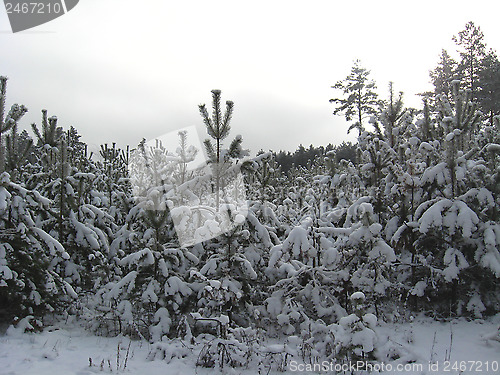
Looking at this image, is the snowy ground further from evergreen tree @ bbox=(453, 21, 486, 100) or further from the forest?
evergreen tree @ bbox=(453, 21, 486, 100)

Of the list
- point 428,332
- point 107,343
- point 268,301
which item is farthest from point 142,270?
point 428,332

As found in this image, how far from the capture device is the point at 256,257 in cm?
714

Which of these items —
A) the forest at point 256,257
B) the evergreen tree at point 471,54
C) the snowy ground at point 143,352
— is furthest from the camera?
the evergreen tree at point 471,54

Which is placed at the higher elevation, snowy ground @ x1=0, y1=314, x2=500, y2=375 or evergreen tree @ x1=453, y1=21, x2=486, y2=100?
evergreen tree @ x1=453, y1=21, x2=486, y2=100

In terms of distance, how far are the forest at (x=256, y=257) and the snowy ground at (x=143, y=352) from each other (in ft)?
0.84

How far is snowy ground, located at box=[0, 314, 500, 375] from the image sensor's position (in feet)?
→ 16.5

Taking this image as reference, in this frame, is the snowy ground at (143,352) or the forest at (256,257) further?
the forest at (256,257)

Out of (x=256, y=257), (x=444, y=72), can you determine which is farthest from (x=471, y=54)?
(x=256, y=257)

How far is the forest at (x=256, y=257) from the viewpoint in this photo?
19.8 feet

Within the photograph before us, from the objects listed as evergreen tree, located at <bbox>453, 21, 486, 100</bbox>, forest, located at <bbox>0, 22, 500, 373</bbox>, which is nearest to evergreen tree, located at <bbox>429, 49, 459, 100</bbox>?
evergreen tree, located at <bbox>453, 21, 486, 100</bbox>

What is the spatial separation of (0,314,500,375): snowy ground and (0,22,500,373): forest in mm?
256

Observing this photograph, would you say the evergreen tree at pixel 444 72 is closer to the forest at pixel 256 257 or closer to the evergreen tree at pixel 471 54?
the evergreen tree at pixel 471 54

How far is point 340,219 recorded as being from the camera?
8.64m

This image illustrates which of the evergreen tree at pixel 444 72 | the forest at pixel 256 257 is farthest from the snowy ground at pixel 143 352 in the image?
the evergreen tree at pixel 444 72
